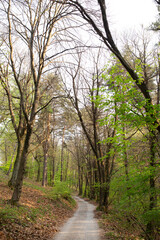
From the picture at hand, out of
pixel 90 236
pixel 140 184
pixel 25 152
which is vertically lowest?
pixel 90 236

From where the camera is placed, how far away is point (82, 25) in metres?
6.12

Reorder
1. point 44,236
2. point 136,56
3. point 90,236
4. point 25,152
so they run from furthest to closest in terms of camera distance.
Answer: point 136,56 → point 25,152 → point 90,236 → point 44,236

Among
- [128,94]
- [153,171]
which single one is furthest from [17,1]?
[153,171]

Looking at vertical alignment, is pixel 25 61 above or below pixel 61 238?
above

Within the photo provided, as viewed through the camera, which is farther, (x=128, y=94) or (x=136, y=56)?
(x=136, y=56)

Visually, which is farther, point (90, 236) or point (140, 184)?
point (90, 236)

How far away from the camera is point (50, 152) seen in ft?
79.5

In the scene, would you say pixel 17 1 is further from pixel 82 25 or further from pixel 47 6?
pixel 82 25

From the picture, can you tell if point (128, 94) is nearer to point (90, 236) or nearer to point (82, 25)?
point (82, 25)

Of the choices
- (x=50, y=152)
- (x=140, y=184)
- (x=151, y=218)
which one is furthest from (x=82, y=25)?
(x=50, y=152)

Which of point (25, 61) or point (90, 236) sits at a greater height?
point (25, 61)

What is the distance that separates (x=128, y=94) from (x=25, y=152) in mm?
5193

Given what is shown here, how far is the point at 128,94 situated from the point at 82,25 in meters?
2.93

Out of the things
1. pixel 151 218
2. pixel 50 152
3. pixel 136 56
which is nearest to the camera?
pixel 151 218
